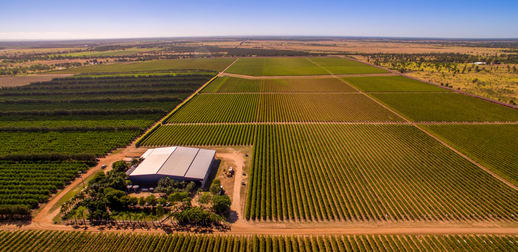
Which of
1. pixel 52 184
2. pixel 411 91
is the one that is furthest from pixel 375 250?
pixel 411 91

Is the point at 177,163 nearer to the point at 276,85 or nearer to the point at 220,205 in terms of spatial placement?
the point at 220,205

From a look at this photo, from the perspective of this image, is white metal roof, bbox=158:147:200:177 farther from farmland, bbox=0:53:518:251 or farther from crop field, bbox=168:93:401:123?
crop field, bbox=168:93:401:123

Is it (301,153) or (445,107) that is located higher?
(445,107)

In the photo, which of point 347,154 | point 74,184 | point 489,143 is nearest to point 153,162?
point 74,184

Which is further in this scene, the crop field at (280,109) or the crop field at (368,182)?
the crop field at (280,109)

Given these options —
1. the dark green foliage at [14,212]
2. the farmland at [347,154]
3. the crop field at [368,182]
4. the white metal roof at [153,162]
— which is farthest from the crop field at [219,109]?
the dark green foliage at [14,212]

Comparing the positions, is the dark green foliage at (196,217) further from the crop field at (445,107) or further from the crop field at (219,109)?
the crop field at (445,107)

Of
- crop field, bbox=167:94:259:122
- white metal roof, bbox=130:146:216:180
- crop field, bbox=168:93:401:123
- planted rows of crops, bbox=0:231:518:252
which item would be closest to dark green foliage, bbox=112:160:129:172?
white metal roof, bbox=130:146:216:180
